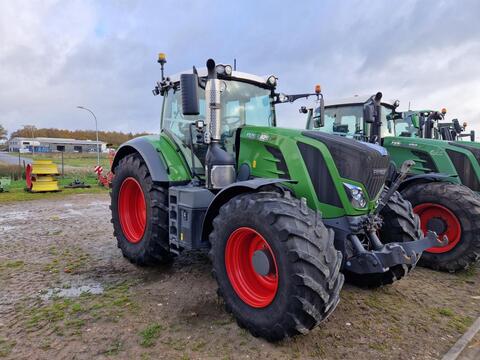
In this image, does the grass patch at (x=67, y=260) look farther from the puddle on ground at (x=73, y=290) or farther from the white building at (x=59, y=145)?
the white building at (x=59, y=145)

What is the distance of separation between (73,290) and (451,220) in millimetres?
5048

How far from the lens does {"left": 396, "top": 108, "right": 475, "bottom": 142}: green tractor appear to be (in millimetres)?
7639

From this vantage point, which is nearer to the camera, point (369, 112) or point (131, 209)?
point (369, 112)

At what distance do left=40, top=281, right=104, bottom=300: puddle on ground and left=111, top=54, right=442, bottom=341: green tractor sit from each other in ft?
2.15

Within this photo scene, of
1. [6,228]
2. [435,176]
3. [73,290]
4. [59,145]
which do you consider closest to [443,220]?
[435,176]

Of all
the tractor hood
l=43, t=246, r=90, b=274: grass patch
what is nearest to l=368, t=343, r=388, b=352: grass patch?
the tractor hood

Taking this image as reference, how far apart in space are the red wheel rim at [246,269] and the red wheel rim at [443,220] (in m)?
3.17

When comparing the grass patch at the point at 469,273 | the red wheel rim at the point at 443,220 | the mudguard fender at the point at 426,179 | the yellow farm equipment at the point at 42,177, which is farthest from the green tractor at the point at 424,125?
the yellow farm equipment at the point at 42,177

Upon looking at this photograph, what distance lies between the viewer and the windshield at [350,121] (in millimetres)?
6906

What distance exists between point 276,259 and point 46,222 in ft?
21.2

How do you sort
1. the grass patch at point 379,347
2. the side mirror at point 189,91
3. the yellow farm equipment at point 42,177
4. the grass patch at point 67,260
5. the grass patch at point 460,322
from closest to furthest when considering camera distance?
the grass patch at point 379,347
the grass patch at point 460,322
the side mirror at point 189,91
the grass patch at point 67,260
the yellow farm equipment at point 42,177

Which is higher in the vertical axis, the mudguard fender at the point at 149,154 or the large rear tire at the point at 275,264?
the mudguard fender at the point at 149,154

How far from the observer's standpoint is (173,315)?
346 cm

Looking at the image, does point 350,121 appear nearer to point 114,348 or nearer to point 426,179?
point 426,179
